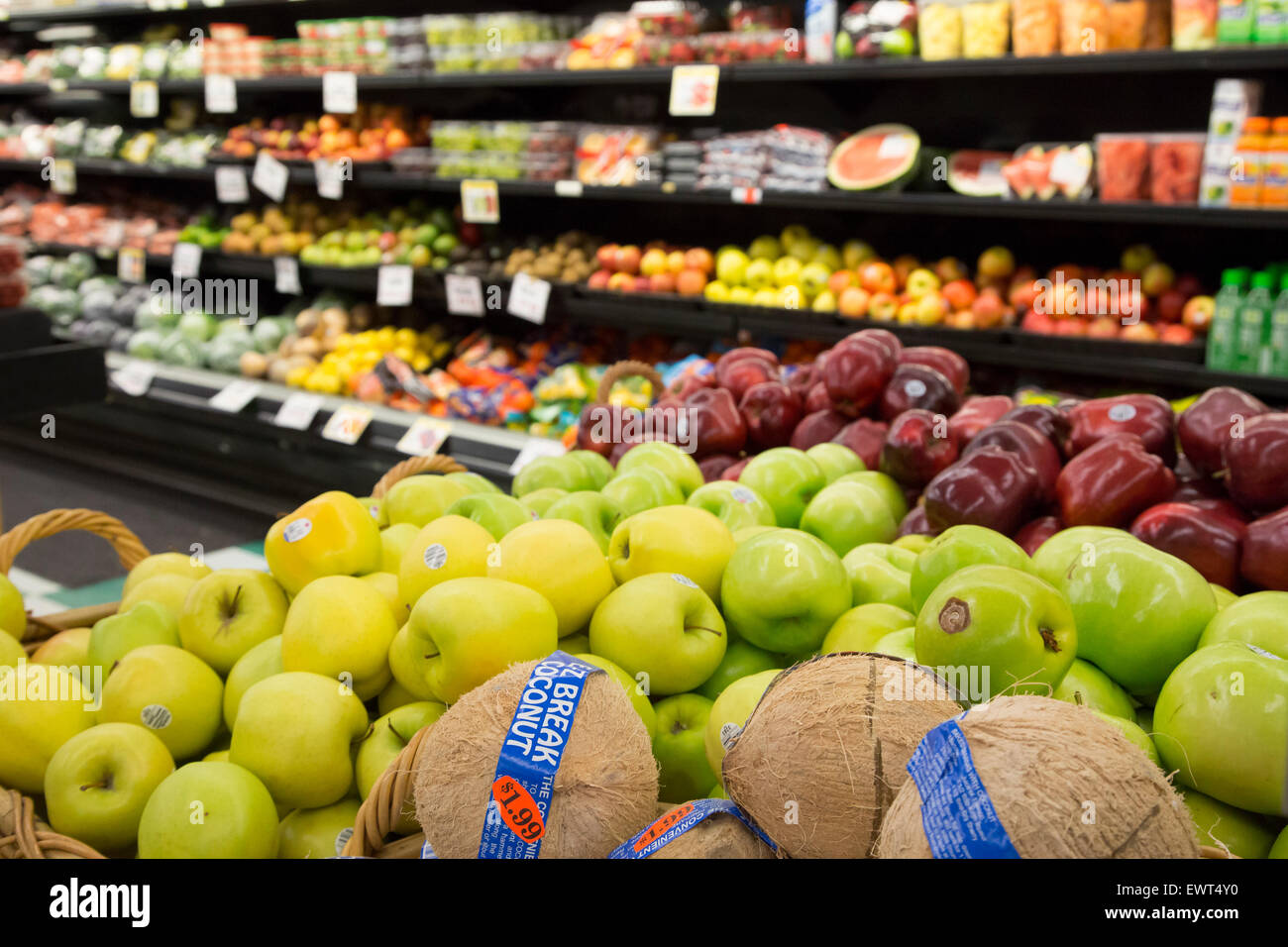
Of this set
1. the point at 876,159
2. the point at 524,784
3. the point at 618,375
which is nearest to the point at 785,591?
the point at 524,784

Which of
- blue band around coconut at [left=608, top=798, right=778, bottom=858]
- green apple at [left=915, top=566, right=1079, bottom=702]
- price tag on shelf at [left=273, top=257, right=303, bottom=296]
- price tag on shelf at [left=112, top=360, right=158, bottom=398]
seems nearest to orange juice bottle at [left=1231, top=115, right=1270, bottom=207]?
green apple at [left=915, top=566, right=1079, bottom=702]

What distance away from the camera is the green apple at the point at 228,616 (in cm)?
131

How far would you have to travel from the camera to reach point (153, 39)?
5.56 meters

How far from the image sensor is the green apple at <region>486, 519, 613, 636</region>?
1.18 m

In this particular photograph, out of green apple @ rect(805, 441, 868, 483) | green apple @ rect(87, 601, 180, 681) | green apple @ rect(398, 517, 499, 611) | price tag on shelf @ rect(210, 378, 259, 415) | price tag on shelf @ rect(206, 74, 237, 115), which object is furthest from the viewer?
price tag on shelf @ rect(206, 74, 237, 115)

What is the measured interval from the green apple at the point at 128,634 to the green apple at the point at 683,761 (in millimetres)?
666

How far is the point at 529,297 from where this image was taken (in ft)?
12.9

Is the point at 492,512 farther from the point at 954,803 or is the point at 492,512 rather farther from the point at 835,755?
the point at 954,803

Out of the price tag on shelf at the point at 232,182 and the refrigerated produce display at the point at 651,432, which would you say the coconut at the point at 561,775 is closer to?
the refrigerated produce display at the point at 651,432

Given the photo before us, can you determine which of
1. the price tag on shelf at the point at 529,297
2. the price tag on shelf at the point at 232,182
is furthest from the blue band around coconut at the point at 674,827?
the price tag on shelf at the point at 232,182

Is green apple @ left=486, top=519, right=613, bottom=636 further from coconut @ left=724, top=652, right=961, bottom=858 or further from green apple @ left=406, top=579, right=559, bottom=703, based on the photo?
coconut @ left=724, top=652, right=961, bottom=858

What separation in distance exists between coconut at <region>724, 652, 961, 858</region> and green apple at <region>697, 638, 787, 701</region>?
0.37 meters

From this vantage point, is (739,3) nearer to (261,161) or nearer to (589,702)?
(261,161)
